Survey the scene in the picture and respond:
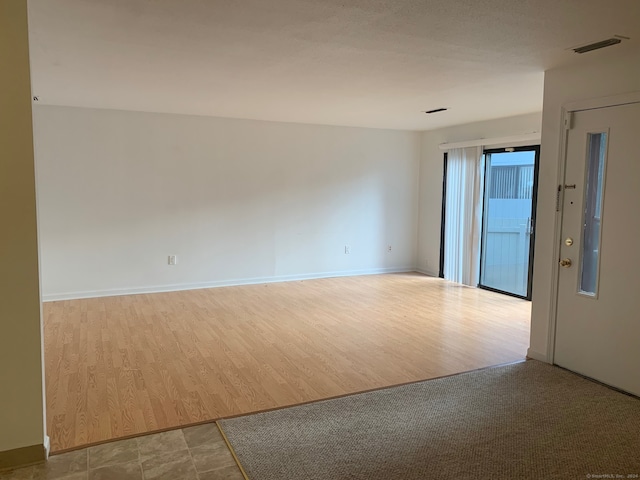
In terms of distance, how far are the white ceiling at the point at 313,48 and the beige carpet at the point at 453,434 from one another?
2325 mm

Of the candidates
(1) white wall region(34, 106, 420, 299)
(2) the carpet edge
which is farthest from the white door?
(1) white wall region(34, 106, 420, 299)

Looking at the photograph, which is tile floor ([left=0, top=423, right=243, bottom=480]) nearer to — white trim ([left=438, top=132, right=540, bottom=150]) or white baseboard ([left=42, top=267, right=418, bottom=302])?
white baseboard ([left=42, top=267, right=418, bottom=302])

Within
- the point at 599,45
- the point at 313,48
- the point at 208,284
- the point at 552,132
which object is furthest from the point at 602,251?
the point at 208,284

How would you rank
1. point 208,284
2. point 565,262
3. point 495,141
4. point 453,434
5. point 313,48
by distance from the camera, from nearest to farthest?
point 453,434
point 313,48
point 565,262
point 495,141
point 208,284

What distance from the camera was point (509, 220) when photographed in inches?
253

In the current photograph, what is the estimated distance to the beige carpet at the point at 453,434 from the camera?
242cm

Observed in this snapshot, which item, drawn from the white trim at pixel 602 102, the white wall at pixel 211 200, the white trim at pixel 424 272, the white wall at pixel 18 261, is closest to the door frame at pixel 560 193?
the white trim at pixel 602 102

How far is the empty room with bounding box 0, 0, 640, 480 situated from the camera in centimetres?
248

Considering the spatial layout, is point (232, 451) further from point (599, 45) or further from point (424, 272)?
point (424, 272)

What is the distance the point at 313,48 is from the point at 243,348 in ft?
8.40

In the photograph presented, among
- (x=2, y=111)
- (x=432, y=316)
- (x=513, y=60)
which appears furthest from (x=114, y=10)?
(x=432, y=316)

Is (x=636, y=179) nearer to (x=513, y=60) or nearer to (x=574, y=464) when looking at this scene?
(x=513, y=60)

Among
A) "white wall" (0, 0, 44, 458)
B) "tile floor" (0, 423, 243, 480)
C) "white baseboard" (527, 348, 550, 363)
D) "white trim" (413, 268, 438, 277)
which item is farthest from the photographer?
"white trim" (413, 268, 438, 277)

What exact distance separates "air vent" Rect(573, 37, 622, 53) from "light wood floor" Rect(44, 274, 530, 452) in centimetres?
240
